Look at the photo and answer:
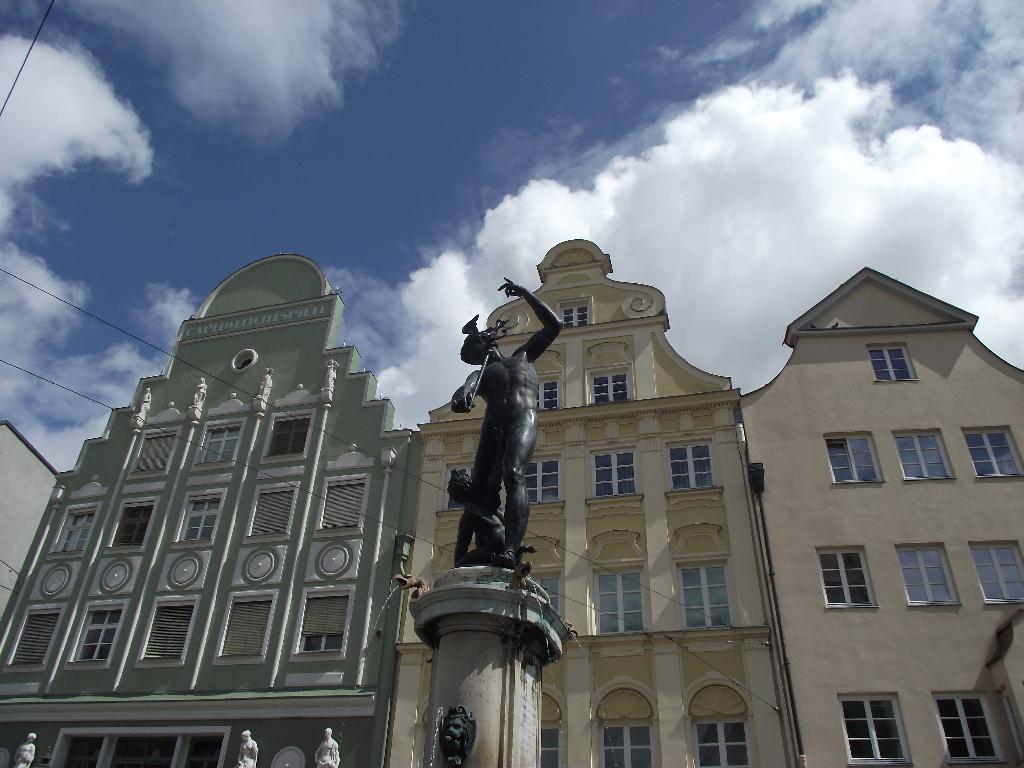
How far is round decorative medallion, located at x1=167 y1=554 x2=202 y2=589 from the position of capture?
75.3 feet

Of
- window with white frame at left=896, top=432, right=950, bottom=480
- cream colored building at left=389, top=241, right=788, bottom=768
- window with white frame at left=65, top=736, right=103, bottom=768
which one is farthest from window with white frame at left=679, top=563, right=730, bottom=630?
window with white frame at left=65, top=736, right=103, bottom=768

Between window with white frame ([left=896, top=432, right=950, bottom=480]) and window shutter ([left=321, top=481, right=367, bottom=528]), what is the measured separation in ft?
45.7

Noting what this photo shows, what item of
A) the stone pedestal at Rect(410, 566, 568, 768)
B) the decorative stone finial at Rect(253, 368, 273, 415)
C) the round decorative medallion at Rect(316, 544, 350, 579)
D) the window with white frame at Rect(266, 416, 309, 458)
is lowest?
the stone pedestal at Rect(410, 566, 568, 768)

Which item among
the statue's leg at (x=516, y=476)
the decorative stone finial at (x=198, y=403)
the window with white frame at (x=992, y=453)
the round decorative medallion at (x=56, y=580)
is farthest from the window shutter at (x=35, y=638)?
the window with white frame at (x=992, y=453)

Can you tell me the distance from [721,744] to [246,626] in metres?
12.2

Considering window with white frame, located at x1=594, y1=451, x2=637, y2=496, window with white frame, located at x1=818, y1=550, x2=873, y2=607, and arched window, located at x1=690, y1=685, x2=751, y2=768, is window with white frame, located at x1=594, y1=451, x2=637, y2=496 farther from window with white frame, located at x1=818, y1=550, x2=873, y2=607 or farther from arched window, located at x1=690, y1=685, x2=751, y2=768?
arched window, located at x1=690, y1=685, x2=751, y2=768

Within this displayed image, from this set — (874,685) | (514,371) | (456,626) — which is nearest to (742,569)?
(874,685)

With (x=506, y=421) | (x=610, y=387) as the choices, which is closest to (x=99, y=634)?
(x=610, y=387)

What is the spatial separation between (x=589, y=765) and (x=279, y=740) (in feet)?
24.6

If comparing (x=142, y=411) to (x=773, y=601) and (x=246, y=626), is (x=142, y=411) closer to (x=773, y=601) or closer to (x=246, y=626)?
(x=246, y=626)

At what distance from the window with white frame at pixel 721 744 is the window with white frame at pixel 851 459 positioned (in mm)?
6272

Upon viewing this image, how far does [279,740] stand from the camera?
→ 19.8 meters

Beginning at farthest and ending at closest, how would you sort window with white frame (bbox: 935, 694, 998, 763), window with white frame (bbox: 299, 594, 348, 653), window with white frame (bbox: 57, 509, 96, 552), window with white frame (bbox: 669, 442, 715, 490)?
window with white frame (bbox: 57, 509, 96, 552) → window with white frame (bbox: 299, 594, 348, 653) → window with white frame (bbox: 669, 442, 715, 490) → window with white frame (bbox: 935, 694, 998, 763)

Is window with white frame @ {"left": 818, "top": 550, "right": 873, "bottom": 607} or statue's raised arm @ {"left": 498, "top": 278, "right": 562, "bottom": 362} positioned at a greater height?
window with white frame @ {"left": 818, "top": 550, "right": 873, "bottom": 607}
